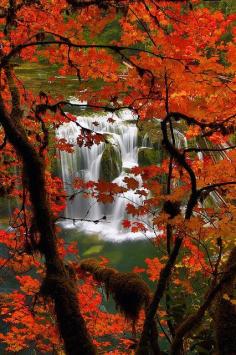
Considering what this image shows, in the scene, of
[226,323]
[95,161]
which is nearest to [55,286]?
[226,323]

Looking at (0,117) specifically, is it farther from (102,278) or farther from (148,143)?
(148,143)

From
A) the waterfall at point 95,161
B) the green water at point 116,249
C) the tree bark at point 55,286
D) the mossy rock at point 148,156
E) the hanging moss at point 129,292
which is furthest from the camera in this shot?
the waterfall at point 95,161

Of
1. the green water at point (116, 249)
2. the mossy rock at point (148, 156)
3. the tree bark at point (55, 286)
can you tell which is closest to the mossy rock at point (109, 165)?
the mossy rock at point (148, 156)

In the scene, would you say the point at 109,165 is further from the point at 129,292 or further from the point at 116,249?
the point at 129,292

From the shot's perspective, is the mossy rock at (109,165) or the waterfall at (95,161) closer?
the waterfall at (95,161)

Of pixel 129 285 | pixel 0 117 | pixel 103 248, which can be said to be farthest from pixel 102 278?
pixel 103 248

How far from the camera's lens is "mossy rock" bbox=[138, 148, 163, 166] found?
17.0 m

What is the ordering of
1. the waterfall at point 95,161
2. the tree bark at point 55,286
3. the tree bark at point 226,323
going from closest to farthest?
the tree bark at point 55,286 < the tree bark at point 226,323 < the waterfall at point 95,161

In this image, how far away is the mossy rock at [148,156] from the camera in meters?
17.0

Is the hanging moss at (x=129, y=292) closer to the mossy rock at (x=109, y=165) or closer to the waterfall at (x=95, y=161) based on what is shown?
the waterfall at (x=95, y=161)

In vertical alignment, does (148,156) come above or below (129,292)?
above

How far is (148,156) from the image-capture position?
56.5 ft

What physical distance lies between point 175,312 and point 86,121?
1360 centimetres

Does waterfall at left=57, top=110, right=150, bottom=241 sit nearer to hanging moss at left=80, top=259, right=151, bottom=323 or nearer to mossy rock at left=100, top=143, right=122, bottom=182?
mossy rock at left=100, top=143, right=122, bottom=182
